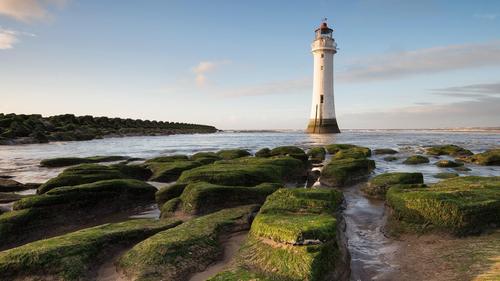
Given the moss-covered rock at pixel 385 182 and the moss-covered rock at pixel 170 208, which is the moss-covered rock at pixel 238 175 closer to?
the moss-covered rock at pixel 170 208

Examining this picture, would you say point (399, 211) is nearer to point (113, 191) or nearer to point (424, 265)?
point (424, 265)

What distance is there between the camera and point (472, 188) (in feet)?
23.5

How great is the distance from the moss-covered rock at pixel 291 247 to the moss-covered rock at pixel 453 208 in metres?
2.10

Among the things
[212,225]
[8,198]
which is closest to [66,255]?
[212,225]

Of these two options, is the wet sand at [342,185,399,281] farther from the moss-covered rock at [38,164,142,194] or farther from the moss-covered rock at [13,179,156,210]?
the moss-covered rock at [38,164,142,194]

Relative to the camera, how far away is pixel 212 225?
18.9 ft

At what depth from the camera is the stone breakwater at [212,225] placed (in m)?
4.50

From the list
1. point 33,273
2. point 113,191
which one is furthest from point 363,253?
point 113,191

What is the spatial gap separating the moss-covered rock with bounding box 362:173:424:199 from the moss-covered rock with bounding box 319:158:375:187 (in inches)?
46.3

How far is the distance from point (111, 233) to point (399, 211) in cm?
499

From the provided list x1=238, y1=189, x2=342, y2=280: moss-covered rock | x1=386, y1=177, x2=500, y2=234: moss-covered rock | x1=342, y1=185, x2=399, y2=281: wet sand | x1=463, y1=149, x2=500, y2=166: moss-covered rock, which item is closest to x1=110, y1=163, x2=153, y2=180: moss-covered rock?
x1=342, y1=185, x2=399, y2=281: wet sand

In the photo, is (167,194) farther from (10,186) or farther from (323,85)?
(323,85)

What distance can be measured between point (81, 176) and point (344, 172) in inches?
300

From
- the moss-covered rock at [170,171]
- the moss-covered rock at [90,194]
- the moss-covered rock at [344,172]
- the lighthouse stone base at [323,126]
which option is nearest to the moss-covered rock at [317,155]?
the moss-covered rock at [344,172]
